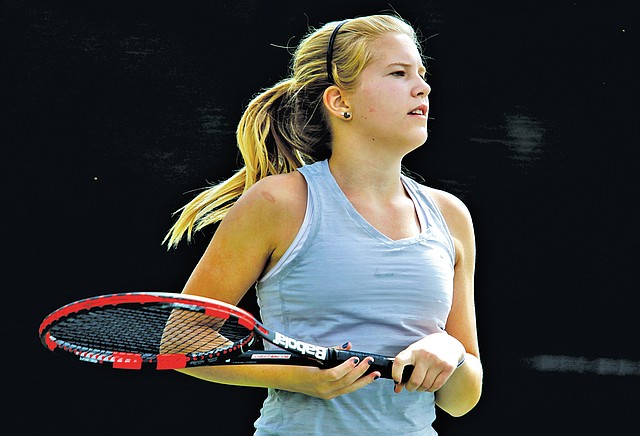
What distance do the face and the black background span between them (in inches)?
26.3

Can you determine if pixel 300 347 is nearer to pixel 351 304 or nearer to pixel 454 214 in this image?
pixel 351 304

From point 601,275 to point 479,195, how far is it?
0.39 m

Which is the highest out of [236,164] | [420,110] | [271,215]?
[420,110]

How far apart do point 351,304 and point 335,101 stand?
1.30 ft

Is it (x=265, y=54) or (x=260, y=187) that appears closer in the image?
(x=260, y=187)

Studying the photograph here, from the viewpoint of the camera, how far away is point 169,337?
5.31ft

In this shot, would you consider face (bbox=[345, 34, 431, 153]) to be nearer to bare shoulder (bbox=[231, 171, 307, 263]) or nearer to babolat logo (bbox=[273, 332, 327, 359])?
bare shoulder (bbox=[231, 171, 307, 263])

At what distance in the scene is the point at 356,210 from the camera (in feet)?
5.56

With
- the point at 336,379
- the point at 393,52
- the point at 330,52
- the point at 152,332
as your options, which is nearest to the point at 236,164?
the point at 330,52

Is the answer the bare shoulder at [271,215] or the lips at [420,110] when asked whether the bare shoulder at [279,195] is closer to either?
the bare shoulder at [271,215]

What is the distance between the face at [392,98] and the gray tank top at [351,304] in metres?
0.14

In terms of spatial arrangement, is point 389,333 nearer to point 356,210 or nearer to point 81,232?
point 356,210

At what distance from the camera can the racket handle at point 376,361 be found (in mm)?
1539

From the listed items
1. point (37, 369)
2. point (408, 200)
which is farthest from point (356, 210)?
point (37, 369)
